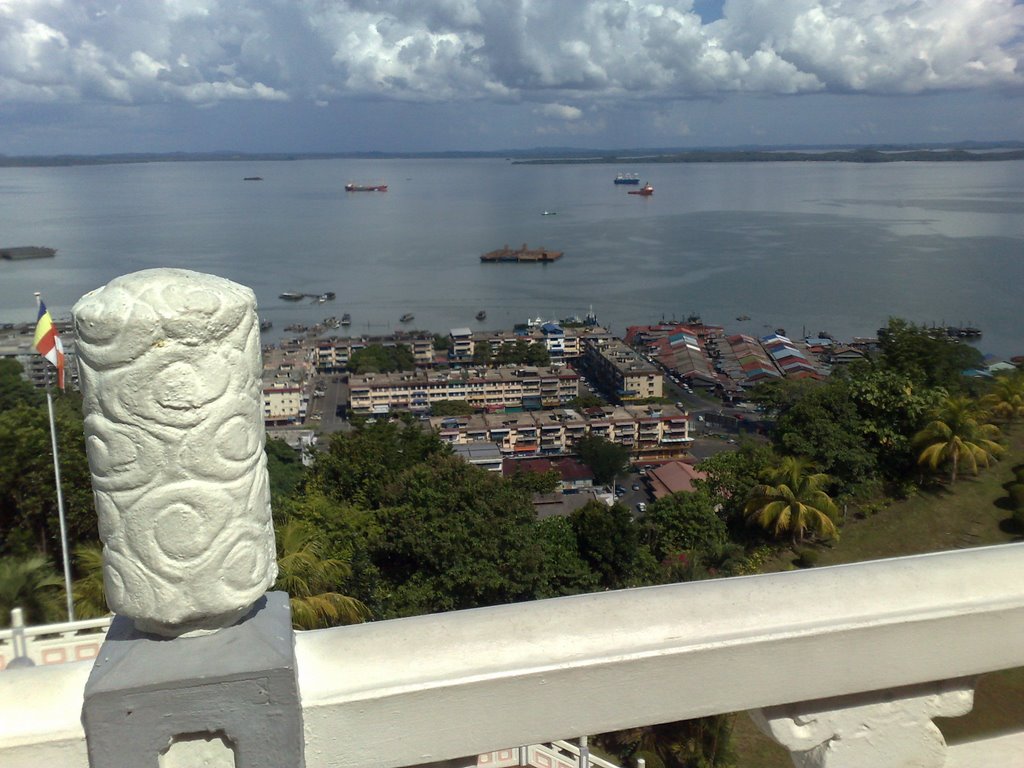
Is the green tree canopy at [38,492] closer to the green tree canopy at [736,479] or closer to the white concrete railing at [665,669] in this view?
the green tree canopy at [736,479]

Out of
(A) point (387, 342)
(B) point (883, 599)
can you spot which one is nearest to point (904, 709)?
(B) point (883, 599)

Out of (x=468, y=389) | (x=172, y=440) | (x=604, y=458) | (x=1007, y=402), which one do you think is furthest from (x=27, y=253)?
(x=172, y=440)

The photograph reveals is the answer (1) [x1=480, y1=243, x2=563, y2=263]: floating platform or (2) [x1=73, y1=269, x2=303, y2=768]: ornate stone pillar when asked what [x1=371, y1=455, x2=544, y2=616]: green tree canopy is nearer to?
(2) [x1=73, y1=269, x2=303, y2=768]: ornate stone pillar

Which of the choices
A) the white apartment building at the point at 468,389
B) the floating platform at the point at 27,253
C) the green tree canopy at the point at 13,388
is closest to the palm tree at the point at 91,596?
the green tree canopy at the point at 13,388

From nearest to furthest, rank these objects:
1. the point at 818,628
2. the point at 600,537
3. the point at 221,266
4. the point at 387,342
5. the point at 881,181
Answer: the point at 818,628, the point at 600,537, the point at 387,342, the point at 221,266, the point at 881,181

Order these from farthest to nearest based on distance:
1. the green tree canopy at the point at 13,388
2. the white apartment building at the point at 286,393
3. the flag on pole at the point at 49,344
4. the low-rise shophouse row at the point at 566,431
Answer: the white apartment building at the point at 286,393
the low-rise shophouse row at the point at 566,431
the green tree canopy at the point at 13,388
the flag on pole at the point at 49,344

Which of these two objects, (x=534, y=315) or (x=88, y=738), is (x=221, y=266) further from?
(x=88, y=738)
